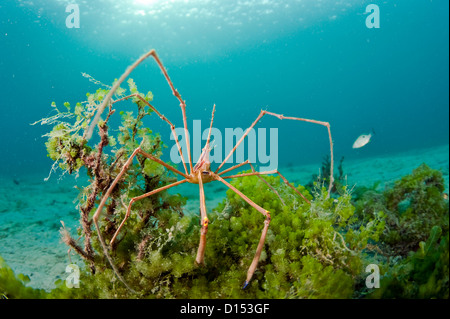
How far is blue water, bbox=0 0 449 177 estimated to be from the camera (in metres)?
22.8

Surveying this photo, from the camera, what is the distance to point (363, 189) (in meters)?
6.21

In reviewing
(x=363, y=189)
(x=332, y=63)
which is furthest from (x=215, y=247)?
(x=332, y=63)

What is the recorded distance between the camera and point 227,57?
59344 mm

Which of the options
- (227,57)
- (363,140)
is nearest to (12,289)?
(363,140)

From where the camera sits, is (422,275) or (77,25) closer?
(422,275)

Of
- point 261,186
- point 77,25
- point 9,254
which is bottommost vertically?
point 9,254

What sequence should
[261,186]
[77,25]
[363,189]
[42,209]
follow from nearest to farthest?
[77,25]
[261,186]
[363,189]
[42,209]

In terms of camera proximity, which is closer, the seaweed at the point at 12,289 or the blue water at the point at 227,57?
the seaweed at the point at 12,289

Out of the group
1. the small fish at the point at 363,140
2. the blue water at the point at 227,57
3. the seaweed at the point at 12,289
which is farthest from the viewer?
the blue water at the point at 227,57

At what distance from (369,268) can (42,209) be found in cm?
932

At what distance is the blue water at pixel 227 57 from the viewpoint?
74.9 ft

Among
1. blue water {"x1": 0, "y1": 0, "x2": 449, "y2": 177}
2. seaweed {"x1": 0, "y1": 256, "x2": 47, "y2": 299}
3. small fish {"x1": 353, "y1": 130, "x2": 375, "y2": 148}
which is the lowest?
seaweed {"x1": 0, "y1": 256, "x2": 47, "y2": 299}
